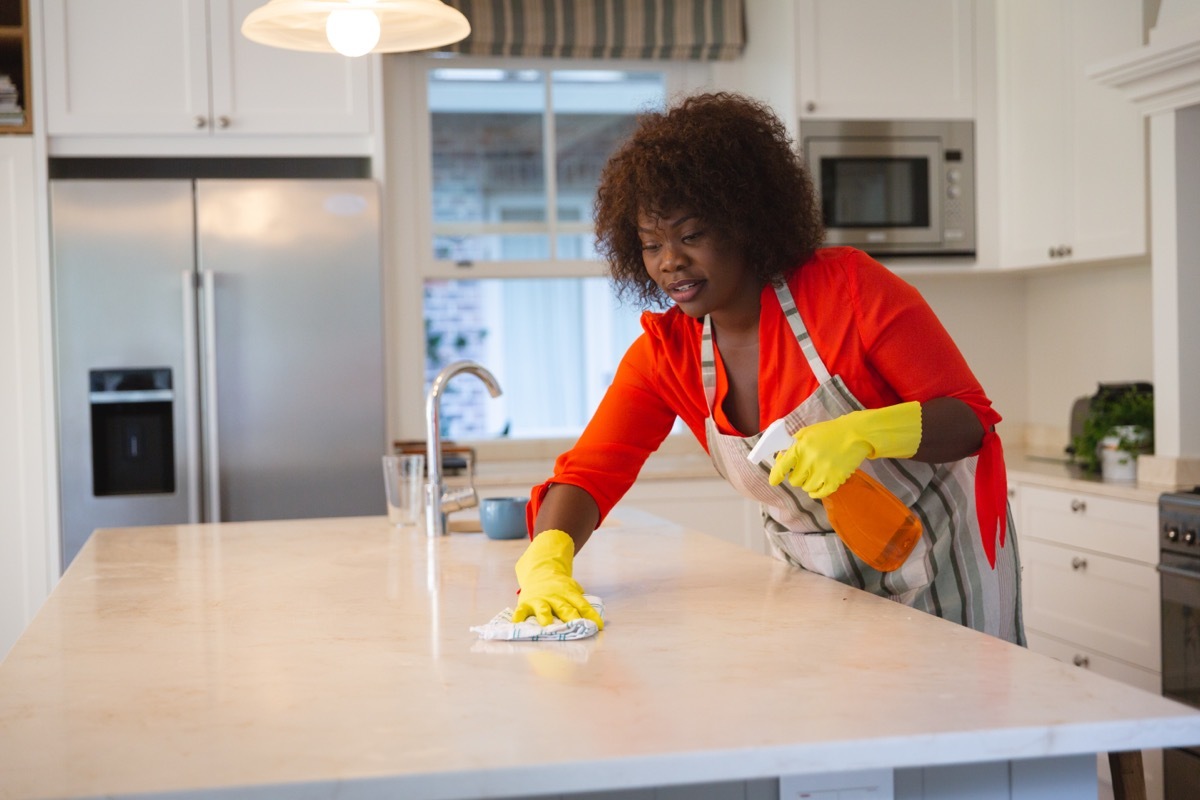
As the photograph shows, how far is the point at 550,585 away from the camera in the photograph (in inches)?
61.2

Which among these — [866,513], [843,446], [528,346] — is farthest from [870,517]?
[528,346]

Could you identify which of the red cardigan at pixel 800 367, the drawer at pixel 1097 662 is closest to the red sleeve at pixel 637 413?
the red cardigan at pixel 800 367

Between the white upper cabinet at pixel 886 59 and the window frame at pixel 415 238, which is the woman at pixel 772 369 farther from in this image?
the window frame at pixel 415 238

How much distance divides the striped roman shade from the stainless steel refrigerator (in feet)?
2.73

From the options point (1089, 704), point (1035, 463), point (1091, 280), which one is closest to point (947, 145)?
point (1091, 280)

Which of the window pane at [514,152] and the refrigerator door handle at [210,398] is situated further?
the window pane at [514,152]

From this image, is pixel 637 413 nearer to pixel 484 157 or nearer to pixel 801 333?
pixel 801 333

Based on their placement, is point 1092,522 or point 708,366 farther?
point 1092,522

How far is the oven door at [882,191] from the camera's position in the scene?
13.4 ft

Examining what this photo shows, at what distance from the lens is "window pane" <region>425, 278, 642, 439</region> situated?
16.2 feet

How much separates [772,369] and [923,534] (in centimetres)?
33

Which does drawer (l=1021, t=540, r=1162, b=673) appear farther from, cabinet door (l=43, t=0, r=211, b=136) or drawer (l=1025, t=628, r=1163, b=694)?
cabinet door (l=43, t=0, r=211, b=136)

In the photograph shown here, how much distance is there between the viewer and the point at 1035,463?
391 centimetres

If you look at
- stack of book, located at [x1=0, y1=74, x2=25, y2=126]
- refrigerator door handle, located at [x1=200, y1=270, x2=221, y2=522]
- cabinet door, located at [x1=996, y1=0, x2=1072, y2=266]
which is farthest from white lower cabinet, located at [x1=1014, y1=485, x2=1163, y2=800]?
stack of book, located at [x1=0, y1=74, x2=25, y2=126]
